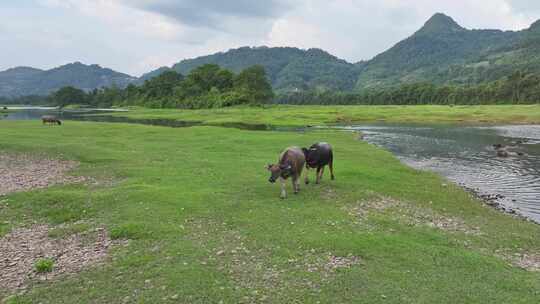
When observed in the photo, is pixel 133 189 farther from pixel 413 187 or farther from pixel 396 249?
pixel 413 187

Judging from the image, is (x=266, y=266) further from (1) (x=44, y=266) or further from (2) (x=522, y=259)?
(2) (x=522, y=259)

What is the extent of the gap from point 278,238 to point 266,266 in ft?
7.22

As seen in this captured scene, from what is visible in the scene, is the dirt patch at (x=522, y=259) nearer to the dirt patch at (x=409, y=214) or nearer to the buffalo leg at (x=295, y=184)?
the dirt patch at (x=409, y=214)

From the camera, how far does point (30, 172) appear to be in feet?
81.7

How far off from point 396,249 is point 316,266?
322 cm

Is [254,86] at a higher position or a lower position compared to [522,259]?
higher

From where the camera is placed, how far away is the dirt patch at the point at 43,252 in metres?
10.9

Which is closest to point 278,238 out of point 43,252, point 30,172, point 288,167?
point 288,167

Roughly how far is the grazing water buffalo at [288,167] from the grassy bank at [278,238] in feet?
2.89

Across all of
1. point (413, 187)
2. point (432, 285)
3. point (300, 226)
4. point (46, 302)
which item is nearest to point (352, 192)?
point (413, 187)

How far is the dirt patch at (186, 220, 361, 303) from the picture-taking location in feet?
32.8

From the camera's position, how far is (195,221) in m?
15.2

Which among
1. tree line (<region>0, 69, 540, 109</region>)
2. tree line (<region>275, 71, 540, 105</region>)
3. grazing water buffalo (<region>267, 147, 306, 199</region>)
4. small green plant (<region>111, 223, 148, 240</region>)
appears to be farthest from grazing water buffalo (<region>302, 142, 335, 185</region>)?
tree line (<region>275, 71, 540, 105</region>)

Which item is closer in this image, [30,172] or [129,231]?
[129,231]
